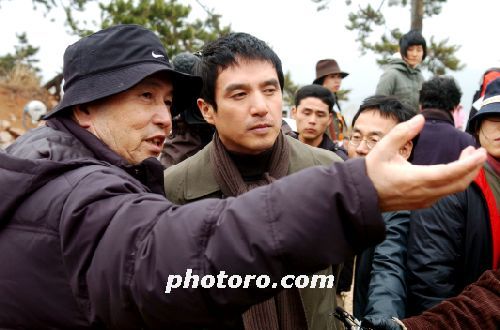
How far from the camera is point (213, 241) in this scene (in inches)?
42.1

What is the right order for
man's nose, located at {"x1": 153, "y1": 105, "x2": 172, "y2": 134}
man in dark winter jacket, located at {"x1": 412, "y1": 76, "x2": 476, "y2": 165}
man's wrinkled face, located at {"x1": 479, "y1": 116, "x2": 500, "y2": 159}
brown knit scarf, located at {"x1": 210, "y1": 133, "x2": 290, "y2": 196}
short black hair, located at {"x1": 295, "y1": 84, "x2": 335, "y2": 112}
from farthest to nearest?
1. short black hair, located at {"x1": 295, "y1": 84, "x2": 335, "y2": 112}
2. man in dark winter jacket, located at {"x1": 412, "y1": 76, "x2": 476, "y2": 165}
3. man's wrinkled face, located at {"x1": 479, "y1": 116, "x2": 500, "y2": 159}
4. brown knit scarf, located at {"x1": 210, "y1": 133, "x2": 290, "y2": 196}
5. man's nose, located at {"x1": 153, "y1": 105, "x2": 172, "y2": 134}

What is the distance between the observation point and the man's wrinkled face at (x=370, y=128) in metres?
3.20

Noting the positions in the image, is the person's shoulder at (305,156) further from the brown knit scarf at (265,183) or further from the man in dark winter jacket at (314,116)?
the man in dark winter jacket at (314,116)

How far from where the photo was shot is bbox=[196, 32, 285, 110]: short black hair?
238 centimetres

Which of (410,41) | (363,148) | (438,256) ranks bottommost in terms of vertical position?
(438,256)

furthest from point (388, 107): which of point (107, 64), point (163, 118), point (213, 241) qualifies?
point (213, 241)

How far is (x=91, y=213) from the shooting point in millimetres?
1160

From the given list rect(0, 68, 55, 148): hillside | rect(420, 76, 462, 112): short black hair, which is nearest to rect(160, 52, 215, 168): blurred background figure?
rect(420, 76, 462, 112): short black hair

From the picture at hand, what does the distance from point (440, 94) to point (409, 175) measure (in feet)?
10.8

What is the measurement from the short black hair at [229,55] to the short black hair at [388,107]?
968 millimetres

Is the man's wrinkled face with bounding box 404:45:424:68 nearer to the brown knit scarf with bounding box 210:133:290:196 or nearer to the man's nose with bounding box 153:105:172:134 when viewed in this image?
the brown knit scarf with bounding box 210:133:290:196

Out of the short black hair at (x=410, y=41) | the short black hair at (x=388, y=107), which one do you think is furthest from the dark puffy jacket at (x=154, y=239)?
the short black hair at (x=410, y=41)

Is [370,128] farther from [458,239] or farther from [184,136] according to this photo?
[184,136]

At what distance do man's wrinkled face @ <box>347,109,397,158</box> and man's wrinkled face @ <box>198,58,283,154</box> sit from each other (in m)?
1.01
